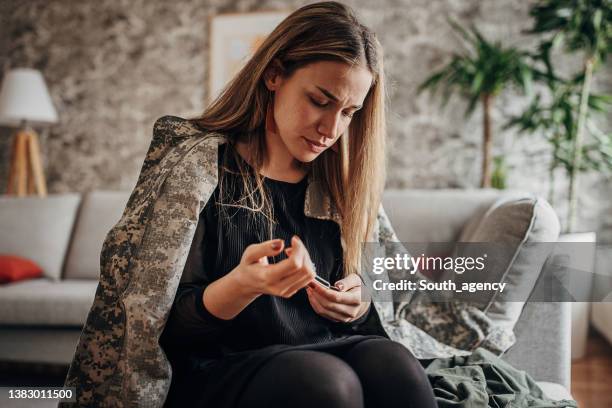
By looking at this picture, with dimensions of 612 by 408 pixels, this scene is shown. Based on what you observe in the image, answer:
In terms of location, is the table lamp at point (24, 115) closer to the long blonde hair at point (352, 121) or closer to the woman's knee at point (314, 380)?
the long blonde hair at point (352, 121)

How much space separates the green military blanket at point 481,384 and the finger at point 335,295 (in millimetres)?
245

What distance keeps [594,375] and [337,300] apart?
5.15 ft

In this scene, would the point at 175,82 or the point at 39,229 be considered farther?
the point at 175,82

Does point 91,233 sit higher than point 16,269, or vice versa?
point 91,233

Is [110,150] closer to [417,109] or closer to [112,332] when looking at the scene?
[417,109]

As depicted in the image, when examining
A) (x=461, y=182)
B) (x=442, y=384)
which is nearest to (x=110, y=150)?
(x=461, y=182)

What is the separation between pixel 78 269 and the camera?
2598mm

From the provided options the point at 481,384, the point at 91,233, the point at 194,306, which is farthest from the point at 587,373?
the point at 91,233

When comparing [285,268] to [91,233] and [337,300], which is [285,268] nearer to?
[337,300]

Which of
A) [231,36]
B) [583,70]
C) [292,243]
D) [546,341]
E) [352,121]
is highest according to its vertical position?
[231,36]

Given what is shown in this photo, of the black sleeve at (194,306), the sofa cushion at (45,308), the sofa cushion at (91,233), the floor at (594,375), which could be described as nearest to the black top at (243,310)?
the black sleeve at (194,306)

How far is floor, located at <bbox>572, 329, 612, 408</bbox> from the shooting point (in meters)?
1.62

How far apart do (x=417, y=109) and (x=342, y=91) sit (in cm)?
244

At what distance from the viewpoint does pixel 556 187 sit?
10.3 feet
